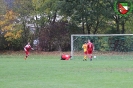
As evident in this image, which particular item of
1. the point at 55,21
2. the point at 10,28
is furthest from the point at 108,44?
the point at 10,28

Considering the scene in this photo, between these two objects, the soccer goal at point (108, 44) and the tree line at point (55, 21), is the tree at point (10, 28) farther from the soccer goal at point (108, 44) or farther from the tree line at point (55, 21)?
the soccer goal at point (108, 44)

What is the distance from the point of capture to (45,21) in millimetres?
54562

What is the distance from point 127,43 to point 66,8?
13530 millimetres

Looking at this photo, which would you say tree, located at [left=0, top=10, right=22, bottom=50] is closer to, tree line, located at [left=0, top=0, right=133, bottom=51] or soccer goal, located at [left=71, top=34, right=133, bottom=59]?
tree line, located at [left=0, top=0, right=133, bottom=51]

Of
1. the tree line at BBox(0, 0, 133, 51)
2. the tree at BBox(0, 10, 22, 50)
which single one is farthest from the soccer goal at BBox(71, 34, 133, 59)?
the tree at BBox(0, 10, 22, 50)

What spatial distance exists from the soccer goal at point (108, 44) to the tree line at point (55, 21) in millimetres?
9890

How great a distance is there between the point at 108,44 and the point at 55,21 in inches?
628

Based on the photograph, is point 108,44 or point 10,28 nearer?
point 108,44

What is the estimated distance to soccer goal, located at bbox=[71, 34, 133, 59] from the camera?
127ft

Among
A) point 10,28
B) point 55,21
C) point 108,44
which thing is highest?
point 55,21

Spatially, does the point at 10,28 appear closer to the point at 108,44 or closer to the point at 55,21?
the point at 55,21

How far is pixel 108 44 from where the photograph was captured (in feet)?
132

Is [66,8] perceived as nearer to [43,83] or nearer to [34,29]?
[34,29]

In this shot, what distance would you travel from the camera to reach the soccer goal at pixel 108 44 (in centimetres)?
3862
